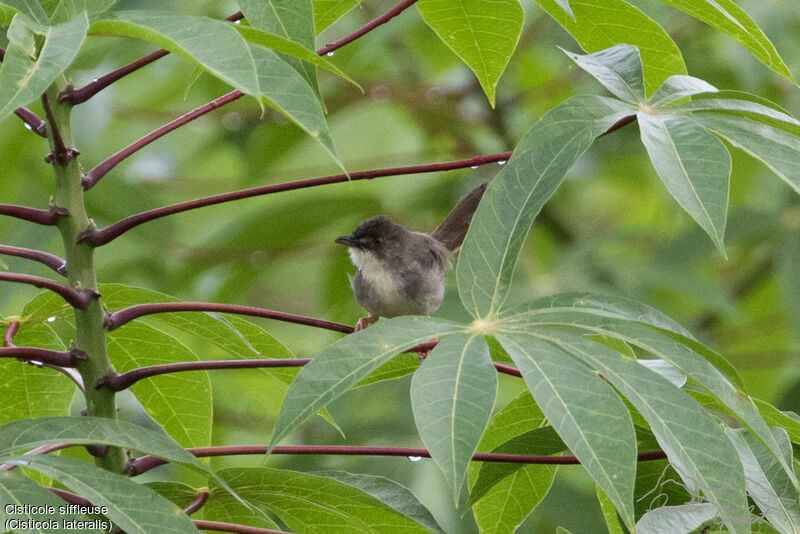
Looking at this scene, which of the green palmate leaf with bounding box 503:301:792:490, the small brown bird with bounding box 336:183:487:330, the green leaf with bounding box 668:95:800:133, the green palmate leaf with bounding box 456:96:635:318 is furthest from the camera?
the small brown bird with bounding box 336:183:487:330

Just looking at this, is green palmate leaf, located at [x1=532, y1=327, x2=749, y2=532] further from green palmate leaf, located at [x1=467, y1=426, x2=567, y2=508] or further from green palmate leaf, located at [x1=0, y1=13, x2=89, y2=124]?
green palmate leaf, located at [x1=0, y1=13, x2=89, y2=124]

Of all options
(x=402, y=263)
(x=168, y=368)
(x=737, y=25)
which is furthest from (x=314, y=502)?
(x=402, y=263)

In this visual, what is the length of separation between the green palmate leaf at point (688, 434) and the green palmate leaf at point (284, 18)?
713mm

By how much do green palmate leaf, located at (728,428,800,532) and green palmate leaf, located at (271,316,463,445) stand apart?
0.68 m

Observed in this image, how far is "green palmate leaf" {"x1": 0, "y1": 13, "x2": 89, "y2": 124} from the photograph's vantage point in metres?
1.32

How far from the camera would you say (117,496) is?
1580 millimetres

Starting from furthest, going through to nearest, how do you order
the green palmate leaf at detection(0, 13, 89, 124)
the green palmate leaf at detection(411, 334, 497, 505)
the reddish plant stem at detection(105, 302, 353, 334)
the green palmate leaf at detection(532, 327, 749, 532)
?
the reddish plant stem at detection(105, 302, 353, 334), the green palmate leaf at detection(532, 327, 749, 532), the green palmate leaf at detection(411, 334, 497, 505), the green palmate leaf at detection(0, 13, 89, 124)

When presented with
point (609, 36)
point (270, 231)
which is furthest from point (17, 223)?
point (609, 36)

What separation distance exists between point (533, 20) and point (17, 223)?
2632 millimetres

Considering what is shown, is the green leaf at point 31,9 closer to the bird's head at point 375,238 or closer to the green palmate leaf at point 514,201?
the green palmate leaf at point 514,201

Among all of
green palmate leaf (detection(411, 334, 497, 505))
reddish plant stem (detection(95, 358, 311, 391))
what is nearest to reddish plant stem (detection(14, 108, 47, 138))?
reddish plant stem (detection(95, 358, 311, 391))

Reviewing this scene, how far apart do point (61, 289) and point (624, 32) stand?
1300mm

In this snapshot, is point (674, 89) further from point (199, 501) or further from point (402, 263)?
point (402, 263)

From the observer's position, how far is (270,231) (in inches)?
189
